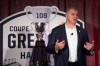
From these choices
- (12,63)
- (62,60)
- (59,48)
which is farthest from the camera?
(12,63)

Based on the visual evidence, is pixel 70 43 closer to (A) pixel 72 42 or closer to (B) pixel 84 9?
(A) pixel 72 42

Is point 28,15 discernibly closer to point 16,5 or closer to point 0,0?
point 16,5

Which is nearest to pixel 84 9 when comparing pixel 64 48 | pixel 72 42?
pixel 72 42

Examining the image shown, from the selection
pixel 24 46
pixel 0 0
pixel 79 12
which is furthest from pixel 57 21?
pixel 0 0

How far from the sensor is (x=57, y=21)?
3.13m

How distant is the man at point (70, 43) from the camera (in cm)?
260

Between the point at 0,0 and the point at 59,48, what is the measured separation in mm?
1090

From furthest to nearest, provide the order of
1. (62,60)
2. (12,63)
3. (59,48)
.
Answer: (12,63) < (62,60) < (59,48)

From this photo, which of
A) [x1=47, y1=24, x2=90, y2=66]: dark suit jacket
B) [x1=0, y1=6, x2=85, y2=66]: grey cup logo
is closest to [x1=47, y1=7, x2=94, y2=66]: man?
[x1=47, y1=24, x2=90, y2=66]: dark suit jacket

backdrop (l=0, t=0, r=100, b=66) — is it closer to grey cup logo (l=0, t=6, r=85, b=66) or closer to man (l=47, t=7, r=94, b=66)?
grey cup logo (l=0, t=6, r=85, b=66)

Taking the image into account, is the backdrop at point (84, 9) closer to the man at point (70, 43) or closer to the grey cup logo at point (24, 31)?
the grey cup logo at point (24, 31)

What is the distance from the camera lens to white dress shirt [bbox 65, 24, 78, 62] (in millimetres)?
2621

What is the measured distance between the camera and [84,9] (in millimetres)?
3121

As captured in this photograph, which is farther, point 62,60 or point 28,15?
point 28,15
